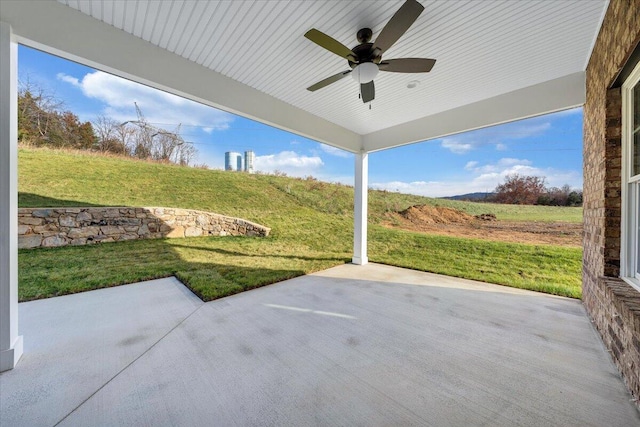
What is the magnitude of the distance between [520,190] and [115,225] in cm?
943

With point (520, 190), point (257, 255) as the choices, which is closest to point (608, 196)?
point (520, 190)

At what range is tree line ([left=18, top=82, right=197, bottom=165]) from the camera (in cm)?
604

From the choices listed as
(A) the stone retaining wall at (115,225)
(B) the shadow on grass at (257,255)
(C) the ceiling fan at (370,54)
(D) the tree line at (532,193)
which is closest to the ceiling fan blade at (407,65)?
(C) the ceiling fan at (370,54)

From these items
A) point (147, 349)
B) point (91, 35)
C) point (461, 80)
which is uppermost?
point (461, 80)

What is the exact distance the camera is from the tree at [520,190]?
5168mm

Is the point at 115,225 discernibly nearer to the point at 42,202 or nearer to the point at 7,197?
the point at 42,202

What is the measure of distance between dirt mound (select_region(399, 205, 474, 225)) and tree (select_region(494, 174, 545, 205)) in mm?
877

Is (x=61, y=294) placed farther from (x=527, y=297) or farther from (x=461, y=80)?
(x=527, y=297)

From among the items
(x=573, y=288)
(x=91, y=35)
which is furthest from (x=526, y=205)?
(x=91, y=35)

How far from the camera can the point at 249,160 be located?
10.4m

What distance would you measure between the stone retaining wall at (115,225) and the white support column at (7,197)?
4578 mm

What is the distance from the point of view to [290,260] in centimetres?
530

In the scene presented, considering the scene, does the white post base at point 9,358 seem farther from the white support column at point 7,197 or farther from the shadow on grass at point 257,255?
the shadow on grass at point 257,255

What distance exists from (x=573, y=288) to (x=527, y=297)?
37.6 inches
